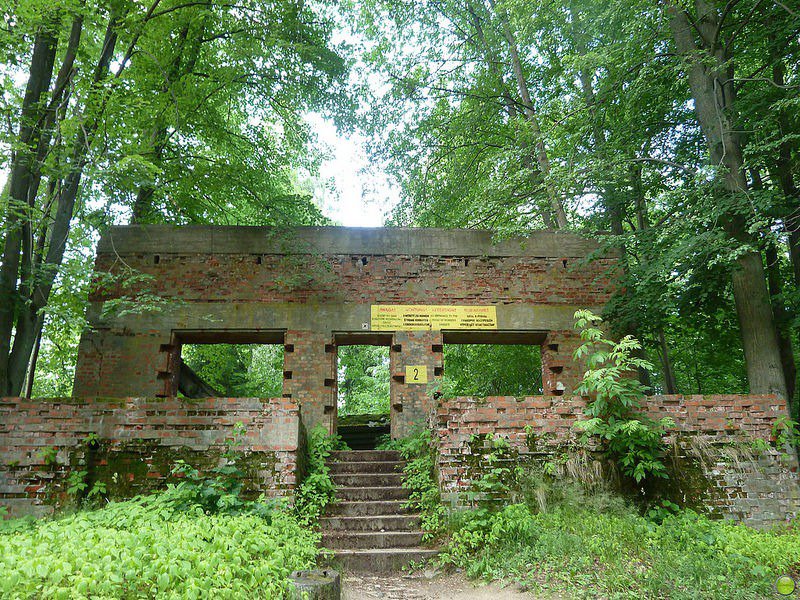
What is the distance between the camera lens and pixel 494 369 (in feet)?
50.2

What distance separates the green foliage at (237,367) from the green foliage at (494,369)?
5.41 metres

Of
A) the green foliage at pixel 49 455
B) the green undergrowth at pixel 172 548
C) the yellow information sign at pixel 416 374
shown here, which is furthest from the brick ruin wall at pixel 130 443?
the yellow information sign at pixel 416 374

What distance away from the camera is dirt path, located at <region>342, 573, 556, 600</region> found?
538 centimetres

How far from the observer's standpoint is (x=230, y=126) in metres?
15.8

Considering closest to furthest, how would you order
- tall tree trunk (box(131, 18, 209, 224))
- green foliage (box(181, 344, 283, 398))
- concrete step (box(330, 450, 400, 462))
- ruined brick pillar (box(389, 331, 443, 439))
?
concrete step (box(330, 450, 400, 462)) < ruined brick pillar (box(389, 331, 443, 439)) < tall tree trunk (box(131, 18, 209, 224)) < green foliage (box(181, 344, 283, 398))

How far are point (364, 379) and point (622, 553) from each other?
17.1 m

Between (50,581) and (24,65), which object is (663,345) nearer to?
(50,581)

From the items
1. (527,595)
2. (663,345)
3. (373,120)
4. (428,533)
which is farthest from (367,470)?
(373,120)

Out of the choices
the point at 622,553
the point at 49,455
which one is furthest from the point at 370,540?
the point at 49,455

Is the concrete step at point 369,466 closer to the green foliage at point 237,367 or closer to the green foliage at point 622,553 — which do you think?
the green foliage at point 622,553

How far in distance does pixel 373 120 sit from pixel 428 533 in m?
11.2

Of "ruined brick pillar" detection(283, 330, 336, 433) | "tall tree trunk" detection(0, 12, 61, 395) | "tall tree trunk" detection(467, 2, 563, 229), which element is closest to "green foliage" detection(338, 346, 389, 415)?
"tall tree trunk" detection(467, 2, 563, 229)

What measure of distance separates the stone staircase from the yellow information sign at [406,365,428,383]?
2201 millimetres

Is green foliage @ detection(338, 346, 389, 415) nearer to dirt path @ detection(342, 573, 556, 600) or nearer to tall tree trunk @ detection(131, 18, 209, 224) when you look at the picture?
tall tree trunk @ detection(131, 18, 209, 224)
